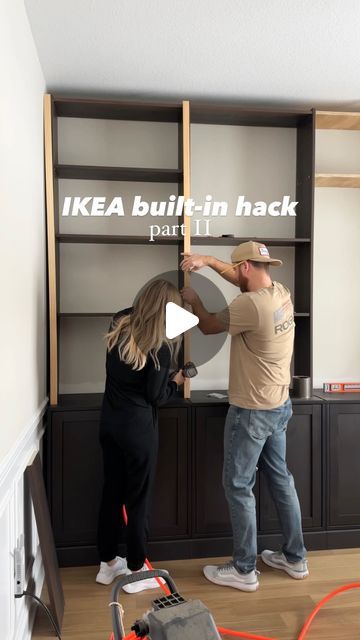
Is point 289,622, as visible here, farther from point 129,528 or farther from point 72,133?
point 72,133

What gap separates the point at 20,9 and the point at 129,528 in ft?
7.37

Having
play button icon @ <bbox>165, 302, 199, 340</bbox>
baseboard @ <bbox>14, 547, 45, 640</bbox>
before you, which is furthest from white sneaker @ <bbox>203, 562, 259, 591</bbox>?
play button icon @ <bbox>165, 302, 199, 340</bbox>

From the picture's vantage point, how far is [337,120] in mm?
3082

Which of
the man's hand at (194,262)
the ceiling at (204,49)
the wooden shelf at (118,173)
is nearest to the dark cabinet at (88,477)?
the man's hand at (194,262)

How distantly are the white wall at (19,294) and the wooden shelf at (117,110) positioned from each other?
0.76 ft

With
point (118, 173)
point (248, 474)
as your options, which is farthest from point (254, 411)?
point (118, 173)

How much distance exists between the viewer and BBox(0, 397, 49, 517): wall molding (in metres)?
1.60

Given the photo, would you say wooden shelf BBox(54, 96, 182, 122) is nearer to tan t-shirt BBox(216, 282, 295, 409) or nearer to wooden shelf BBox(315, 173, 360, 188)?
wooden shelf BBox(315, 173, 360, 188)

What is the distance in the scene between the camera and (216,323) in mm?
2551

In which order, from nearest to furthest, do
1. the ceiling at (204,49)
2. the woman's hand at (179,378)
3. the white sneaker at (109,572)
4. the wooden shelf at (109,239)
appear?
the ceiling at (204,49) → the white sneaker at (109,572) → the woman's hand at (179,378) → the wooden shelf at (109,239)

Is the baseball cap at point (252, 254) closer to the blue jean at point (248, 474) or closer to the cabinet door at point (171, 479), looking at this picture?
the blue jean at point (248, 474)

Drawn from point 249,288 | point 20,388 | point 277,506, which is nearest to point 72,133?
point 249,288

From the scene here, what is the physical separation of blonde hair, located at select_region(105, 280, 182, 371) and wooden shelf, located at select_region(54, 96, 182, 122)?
1.14 meters

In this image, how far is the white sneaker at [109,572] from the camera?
2.48 m
